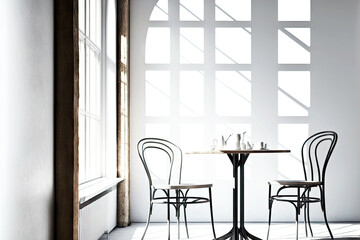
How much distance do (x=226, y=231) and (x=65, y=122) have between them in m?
2.69

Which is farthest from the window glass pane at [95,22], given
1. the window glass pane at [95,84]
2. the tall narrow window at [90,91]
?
the window glass pane at [95,84]

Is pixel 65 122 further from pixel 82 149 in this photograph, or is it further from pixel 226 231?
pixel 226 231

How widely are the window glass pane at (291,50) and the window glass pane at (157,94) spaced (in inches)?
51.0

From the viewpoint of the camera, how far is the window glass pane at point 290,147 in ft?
19.8

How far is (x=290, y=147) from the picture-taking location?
19.8 ft

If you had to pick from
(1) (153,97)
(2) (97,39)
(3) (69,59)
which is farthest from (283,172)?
(3) (69,59)

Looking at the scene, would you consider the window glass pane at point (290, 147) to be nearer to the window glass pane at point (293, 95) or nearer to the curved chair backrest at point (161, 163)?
the window glass pane at point (293, 95)

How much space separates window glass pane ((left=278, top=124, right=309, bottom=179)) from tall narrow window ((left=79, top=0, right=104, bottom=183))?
2.02 meters

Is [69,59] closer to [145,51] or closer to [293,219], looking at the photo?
[145,51]

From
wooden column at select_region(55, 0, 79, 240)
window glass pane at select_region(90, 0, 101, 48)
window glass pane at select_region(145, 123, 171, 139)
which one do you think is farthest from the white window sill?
window glass pane at select_region(90, 0, 101, 48)

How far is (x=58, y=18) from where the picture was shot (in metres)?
3.21

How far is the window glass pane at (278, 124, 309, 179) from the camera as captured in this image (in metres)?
6.04

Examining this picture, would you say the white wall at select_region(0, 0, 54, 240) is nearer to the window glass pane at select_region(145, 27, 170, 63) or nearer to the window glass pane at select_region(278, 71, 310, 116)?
the window glass pane at select_region(145, 27, 170, 63)

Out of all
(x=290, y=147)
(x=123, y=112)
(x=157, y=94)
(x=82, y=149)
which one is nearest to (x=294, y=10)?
(x=290, y=147)
